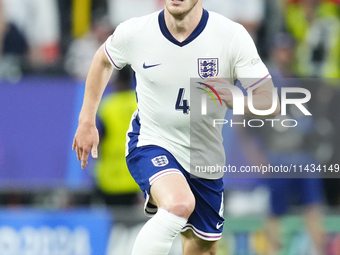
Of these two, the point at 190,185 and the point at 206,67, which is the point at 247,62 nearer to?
the point at 206,67

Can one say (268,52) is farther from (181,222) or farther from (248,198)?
(181,222)

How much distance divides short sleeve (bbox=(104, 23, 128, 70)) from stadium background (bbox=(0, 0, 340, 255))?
10.7 ft

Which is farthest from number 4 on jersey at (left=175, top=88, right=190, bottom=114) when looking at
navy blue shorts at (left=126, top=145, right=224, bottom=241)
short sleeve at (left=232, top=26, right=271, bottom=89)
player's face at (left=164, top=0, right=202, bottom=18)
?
player's face at (left=164, top=0, right=202, bottom=18)

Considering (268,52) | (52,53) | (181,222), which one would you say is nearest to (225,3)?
(268,52)

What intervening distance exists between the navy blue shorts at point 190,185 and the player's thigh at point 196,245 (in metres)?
0.08

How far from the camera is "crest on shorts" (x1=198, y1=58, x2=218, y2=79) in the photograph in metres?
4.48

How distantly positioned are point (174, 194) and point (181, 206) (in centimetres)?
9

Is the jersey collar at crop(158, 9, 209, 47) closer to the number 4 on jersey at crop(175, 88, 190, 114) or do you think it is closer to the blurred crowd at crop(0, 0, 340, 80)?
the number 4 on jersey at crop(175, 88, 190, 114)

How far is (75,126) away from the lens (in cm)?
834

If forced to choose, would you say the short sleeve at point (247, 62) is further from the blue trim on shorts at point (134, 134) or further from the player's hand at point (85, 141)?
the player's hand at point (85, 141)

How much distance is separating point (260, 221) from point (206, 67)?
11.6ft

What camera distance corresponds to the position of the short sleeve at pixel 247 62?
445cm

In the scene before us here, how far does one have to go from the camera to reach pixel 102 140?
7980 mm

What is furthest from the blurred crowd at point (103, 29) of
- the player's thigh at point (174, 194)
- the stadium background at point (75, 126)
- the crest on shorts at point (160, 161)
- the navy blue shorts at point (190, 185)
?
the player's thigh at point (174, 194)
